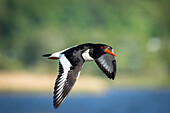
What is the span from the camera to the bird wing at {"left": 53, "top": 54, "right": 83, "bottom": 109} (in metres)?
8.03

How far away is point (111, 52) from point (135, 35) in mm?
56245

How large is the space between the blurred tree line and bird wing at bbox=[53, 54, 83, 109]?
32.3 metres

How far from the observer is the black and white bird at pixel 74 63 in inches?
320

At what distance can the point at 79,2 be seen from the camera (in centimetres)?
8694

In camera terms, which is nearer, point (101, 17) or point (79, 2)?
point (101, 17)

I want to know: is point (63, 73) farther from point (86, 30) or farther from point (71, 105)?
point (86, 30)

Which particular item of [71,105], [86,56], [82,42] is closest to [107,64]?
[86,56]

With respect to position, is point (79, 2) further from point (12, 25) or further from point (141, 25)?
point (12, 25)

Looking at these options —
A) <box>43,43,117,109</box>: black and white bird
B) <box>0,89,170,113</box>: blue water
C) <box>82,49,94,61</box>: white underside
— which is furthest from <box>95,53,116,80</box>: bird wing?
<box>0,89,170,113</box>: blue water

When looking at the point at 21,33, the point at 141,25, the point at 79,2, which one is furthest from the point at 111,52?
the point at 79,2

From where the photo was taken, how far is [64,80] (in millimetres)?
8266

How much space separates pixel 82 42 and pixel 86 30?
60.2 feet

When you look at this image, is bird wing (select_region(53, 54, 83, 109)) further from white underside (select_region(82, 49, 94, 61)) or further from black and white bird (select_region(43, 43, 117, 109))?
white underside (select_region(82, 49, 94, 61))

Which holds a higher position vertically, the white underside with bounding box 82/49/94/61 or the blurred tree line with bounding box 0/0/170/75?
the blurred tree line with bounding box 0/0/170/75
